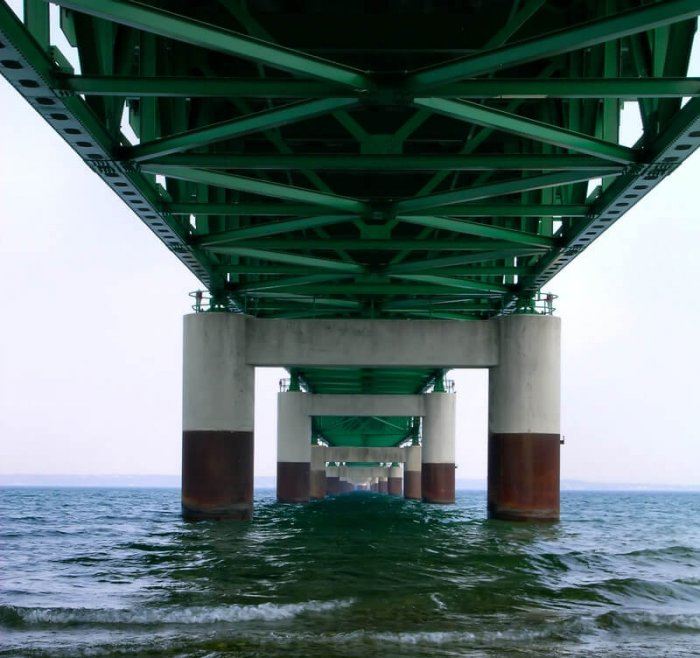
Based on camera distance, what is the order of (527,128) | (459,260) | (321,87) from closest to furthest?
(321,87), (527,128), (459,260)

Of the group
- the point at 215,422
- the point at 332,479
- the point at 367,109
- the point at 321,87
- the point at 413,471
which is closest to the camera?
the point at 321,87

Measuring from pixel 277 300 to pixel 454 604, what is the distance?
2537 cm

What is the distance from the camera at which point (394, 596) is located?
691 inches

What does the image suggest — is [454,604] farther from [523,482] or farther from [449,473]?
[449,473]

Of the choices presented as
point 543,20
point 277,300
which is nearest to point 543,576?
point 543,20

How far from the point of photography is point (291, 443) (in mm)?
62688

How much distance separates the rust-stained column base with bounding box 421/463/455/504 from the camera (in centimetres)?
6469

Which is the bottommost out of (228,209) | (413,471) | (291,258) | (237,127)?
(413,471)

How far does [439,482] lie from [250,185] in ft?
148

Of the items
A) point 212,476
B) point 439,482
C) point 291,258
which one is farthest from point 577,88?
point 439,482

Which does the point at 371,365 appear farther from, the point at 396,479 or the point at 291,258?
the point at 396,479

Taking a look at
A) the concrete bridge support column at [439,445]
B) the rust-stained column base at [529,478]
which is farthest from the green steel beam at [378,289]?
the concrete bridge support column at [439,445]

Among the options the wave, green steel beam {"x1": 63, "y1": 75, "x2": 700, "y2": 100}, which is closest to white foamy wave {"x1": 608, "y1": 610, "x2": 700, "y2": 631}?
the wave

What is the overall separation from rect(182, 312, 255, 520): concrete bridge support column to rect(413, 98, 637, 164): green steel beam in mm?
17407
